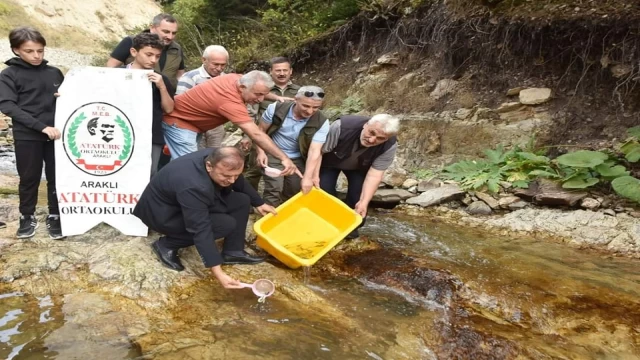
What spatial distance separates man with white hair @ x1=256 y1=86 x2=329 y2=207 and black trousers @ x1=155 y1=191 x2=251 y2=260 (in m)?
0.63

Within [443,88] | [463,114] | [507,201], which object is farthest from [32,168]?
[443,88]

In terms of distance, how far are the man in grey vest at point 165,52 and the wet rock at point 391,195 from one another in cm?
274

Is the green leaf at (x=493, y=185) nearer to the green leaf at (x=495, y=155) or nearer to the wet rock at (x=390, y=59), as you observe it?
the green leaf at (x=495, y=155)

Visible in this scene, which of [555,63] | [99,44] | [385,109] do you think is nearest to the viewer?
[555,63]

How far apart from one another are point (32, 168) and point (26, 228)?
0.48 m

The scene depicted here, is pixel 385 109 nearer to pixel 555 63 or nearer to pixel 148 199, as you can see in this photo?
pixel 555 63

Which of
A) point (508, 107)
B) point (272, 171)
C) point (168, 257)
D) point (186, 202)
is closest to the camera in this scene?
point (186, 202)

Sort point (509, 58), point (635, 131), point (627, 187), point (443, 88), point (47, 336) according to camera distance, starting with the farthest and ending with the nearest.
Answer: point (443, 88) < point (509, 58) < point (635, 131) < point (627, 187) < point (47, 336)

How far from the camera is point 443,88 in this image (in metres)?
7.75

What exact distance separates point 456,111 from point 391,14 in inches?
98.2

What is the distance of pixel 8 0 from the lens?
26.5 meters

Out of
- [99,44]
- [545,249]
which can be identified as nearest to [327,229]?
[545,249]

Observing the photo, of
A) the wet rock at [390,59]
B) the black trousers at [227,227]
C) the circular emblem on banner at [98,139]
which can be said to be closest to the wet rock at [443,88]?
the wet rock at [390,59]

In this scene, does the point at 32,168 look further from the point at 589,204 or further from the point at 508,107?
the point at 508,107
